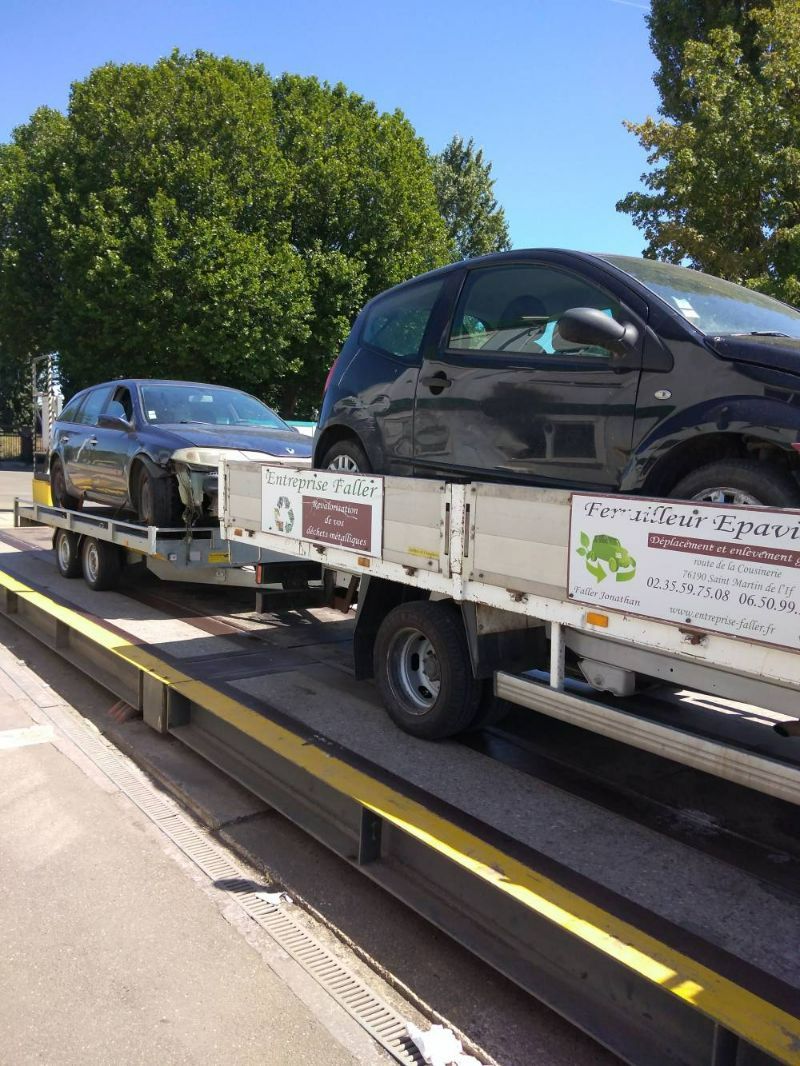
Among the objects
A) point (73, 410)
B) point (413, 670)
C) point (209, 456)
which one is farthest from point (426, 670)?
point (73, 410)

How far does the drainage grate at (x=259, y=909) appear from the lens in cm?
272

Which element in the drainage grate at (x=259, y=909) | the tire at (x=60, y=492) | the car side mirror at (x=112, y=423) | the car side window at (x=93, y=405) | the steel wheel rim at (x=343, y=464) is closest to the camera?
the drainage grate at (x=259, y=909)

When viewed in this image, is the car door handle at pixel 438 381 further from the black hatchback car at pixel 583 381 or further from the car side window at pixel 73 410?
the car side window at pixel 73 410

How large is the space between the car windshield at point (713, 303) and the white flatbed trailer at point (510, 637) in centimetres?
105

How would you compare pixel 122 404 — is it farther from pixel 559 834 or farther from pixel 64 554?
pixel 559 834

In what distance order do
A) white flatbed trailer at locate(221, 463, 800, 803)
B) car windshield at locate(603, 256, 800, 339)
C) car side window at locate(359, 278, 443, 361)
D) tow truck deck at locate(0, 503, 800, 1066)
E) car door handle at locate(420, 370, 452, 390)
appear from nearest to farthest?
1. tow truck deck at locate(0, 503, 800, 1066)
2. white flatbed trailer at locate(221, 463, 800, 803)
3. car windshield at locate(603, 256, 800, 339)
4. car door handle at locate(420, 370, 452, 390)
5. car side window at locate(359, 278, 443, 361)

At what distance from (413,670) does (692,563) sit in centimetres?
210

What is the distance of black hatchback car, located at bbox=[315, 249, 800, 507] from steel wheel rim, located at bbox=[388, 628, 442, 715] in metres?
0.89

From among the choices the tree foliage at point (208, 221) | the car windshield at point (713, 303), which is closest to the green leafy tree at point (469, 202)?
the tree foliage at point (208, 221)

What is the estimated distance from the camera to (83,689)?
255 inches

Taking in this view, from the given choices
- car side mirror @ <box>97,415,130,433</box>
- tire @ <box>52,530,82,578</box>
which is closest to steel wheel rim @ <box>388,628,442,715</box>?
car side mirror @ <box>97,415,130,433</box>

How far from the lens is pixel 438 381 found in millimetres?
4461

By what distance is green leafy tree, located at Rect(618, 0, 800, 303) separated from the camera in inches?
507

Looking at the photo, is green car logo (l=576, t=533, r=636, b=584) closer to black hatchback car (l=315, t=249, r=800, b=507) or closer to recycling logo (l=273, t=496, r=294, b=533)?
black hatchback car (l=315, t=249, r=800, b=507)
